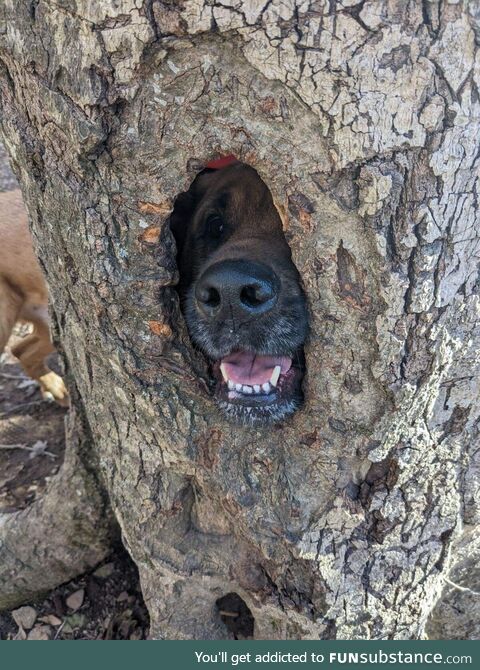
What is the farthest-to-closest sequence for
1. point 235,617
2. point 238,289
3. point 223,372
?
point 235,617, point 223,372, point 238,289

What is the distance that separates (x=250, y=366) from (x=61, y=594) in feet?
6.20

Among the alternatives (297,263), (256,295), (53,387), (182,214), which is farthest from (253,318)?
(53,387)

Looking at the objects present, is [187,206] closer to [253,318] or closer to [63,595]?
[253,318]

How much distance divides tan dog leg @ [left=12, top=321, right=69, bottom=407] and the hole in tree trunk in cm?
248

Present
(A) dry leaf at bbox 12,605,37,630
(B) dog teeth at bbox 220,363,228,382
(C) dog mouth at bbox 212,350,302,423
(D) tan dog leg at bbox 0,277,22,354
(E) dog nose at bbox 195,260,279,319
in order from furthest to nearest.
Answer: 1. (D) tan dog leg at bbox 0,277,22,354
2. (A) dry leaf at bbox 12,605,37,630
3. (B) dog teeth at bbox 220,363,228,382
4. (C) dog mouth at bbox 212,350,302,423
5. (E) dog nose at bbox 195,260,279,319

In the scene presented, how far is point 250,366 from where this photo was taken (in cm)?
244

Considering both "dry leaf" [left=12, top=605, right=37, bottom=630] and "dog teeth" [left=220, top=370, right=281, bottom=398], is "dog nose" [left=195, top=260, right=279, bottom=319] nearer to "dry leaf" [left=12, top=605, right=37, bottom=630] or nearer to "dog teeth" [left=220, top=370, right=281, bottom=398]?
"dog teeth" [left=220, top=370, right=281, bottom=398]

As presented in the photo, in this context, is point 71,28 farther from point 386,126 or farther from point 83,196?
point 386,126

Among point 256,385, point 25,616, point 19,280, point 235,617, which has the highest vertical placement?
point 256,385

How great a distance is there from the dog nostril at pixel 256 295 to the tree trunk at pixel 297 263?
0.81 ft

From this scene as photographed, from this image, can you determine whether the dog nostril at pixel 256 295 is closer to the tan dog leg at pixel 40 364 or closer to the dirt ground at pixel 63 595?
the dirt ground at pixel 63 595

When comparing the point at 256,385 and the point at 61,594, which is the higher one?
the point at 256,385

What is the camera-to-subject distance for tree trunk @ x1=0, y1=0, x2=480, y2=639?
1.54m

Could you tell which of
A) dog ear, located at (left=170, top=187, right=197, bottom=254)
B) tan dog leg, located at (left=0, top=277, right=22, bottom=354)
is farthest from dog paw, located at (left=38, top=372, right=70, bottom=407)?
dog ear, located at (left=170, top=187, right=197, bottom=254)
